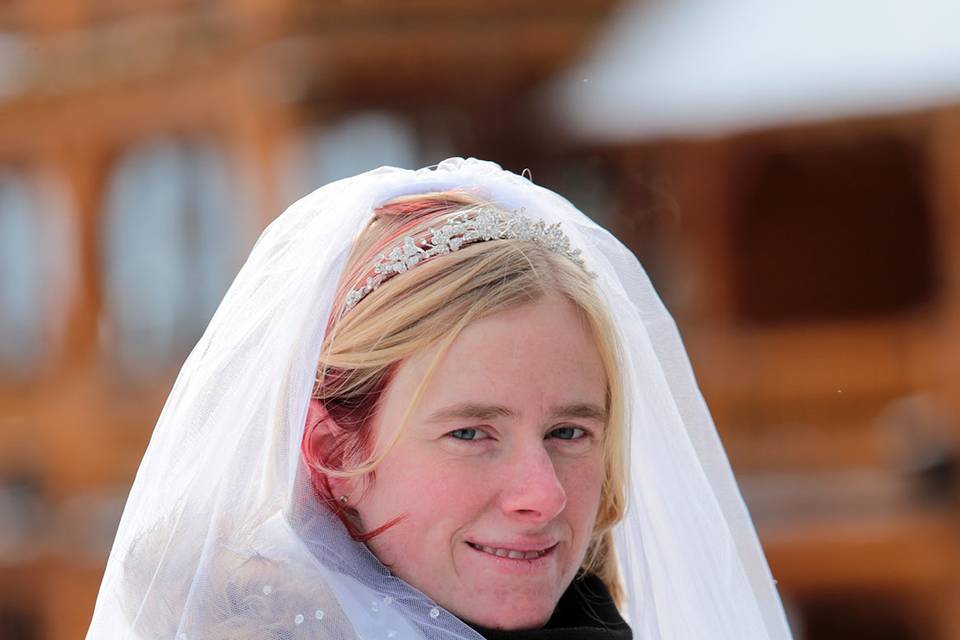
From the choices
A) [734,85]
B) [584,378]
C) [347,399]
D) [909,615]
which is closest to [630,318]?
[584,378]

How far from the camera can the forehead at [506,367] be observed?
5.54 feet

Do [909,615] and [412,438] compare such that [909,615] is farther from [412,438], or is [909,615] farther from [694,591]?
[412,438]

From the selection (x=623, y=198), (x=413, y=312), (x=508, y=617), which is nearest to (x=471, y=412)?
(x=413, y=312)

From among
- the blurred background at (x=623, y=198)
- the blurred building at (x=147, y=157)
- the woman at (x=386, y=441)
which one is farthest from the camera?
the blurred building at (x=147, y=157)

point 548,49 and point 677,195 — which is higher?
point 548,49

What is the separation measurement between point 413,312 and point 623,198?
8886 mm

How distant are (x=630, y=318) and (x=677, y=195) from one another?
8.63 m

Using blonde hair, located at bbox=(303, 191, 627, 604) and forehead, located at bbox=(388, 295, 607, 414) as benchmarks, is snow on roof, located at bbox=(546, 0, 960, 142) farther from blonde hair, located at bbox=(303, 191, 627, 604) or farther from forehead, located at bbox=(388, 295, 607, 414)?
forehead, located at bbox=(388, 295, 607, 414)

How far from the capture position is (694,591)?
2135 mm

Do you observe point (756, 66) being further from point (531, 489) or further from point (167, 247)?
point (531, 489)

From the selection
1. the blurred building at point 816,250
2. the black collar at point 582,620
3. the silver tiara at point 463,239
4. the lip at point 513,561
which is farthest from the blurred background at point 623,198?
the lip at point 513,561

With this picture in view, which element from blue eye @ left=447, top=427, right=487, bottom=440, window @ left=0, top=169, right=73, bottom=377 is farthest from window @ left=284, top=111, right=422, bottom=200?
blue eye @ left=447, top=427, right=487, bottom=440

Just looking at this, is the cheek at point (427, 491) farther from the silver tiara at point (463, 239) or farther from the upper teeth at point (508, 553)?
the silver tiara at point (463, 239)

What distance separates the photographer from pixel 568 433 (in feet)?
5.81
